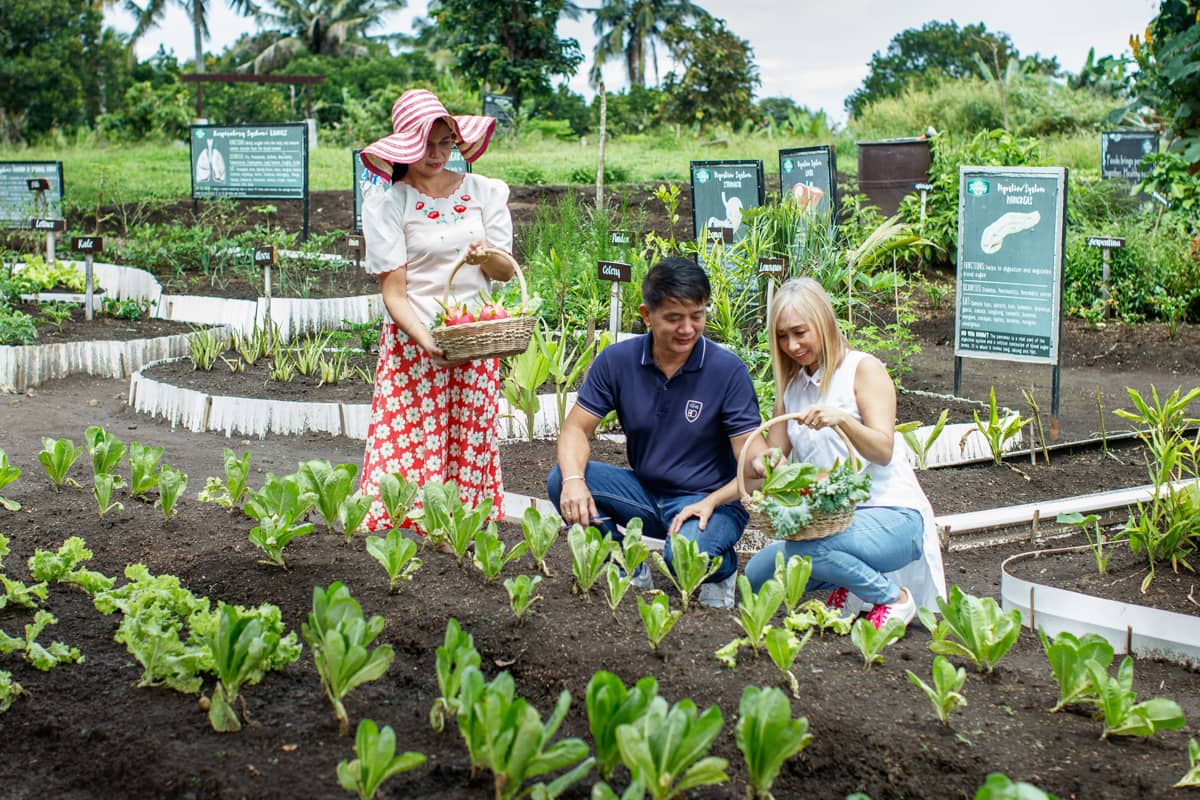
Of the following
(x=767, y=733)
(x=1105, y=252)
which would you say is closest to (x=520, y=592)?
(x=767, y=733)

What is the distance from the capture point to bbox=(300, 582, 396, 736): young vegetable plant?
2391 millimetres

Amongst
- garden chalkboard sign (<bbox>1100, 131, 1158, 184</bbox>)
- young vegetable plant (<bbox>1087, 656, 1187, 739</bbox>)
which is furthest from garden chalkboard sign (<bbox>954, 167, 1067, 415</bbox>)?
garden chalkboard sign (<bbox>1100, 131, 1158, 184</bbox>)

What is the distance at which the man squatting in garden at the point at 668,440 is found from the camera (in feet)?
12.6

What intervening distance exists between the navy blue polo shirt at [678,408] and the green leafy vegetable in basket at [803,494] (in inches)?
18.8

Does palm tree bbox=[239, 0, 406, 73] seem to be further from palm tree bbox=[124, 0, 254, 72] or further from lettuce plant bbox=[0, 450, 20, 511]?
lettuce plant bbox=[0, 450, 20, 511]

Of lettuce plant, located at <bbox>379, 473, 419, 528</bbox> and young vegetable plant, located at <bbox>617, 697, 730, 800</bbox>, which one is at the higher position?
lettuce plant, located at <bbox>379, 473, 419, 528</bbox>

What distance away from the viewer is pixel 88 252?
887cm

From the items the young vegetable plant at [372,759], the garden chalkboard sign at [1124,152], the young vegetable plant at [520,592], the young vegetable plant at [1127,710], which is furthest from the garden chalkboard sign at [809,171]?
the young vegetable plant at [372,759]

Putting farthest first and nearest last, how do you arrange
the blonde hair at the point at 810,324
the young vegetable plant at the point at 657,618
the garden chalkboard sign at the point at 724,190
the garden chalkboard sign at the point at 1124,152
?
the garden chalkboard sign at the point at 1124,152 < the garden chalkboard sign at the point at 724,190 < the blonde hair at the point at 810,324 < the young vegetable plant at the point at 657,618

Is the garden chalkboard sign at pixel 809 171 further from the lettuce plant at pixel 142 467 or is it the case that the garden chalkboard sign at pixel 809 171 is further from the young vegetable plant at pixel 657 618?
the young vegetable plant at pixel 657 618

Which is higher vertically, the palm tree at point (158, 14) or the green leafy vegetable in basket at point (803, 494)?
the palm tree at point (158, 14)

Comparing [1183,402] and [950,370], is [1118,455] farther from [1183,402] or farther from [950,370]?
[950,370]

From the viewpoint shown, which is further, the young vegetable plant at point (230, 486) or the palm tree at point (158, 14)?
the palm tree at point (158, 14)

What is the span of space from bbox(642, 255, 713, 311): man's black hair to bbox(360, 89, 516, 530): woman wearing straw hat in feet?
2.25
